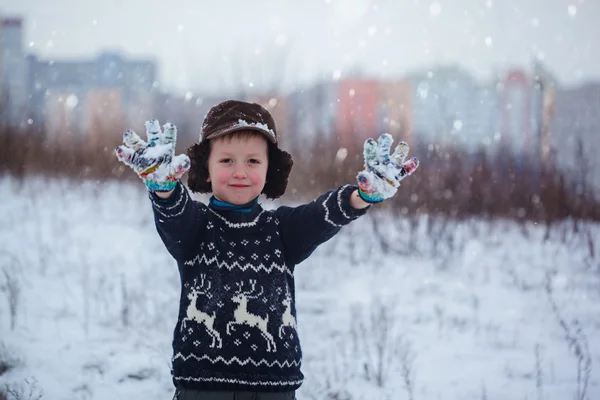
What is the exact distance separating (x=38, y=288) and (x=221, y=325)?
354 cm

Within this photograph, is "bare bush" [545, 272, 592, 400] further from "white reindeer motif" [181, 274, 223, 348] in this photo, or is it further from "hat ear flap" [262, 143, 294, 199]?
"white reindeer motif" [181, 274, 223, 348]

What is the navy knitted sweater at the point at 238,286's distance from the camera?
5.51 ft

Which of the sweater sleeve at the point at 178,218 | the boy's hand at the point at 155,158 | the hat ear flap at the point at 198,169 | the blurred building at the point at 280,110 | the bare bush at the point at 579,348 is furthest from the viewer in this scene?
the blurred building at the point at 280,110

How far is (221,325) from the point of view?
1.70 metres

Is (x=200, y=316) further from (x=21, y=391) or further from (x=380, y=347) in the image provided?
(x=380, y=347)

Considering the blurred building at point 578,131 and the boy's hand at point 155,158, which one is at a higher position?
the blurred building at point 578,131

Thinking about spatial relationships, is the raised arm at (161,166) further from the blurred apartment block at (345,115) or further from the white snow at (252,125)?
the blurred apartment block at (345,115)

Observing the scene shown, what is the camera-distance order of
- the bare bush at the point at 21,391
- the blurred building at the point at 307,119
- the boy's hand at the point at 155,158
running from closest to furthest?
the boy's hand at the point at 155,158 < the bare bush at the point at 21,391 < the blurred building at the point at 307,119

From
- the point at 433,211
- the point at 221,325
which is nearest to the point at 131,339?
the point at 221,325

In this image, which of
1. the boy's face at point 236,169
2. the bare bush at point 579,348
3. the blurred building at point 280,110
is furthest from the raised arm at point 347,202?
the blurred building at point 280,110

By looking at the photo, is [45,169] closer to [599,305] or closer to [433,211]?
[433,211]

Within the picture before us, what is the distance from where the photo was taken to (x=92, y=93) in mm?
27516

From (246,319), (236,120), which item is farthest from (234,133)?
(246,319)

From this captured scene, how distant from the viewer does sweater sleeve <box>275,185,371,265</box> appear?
70.4 inches
